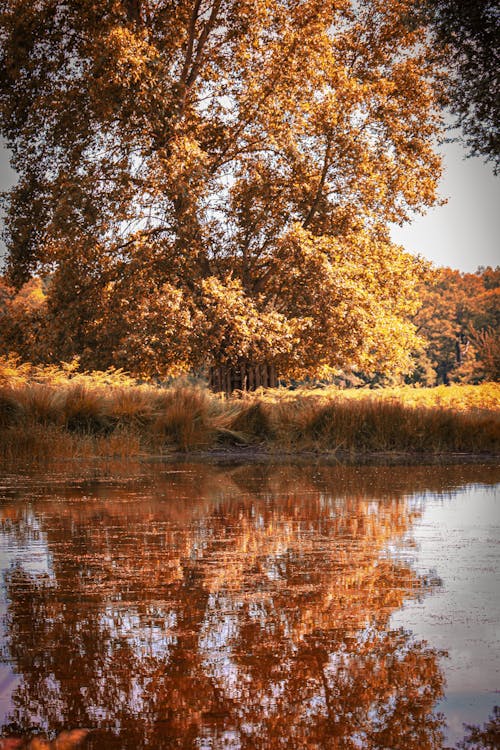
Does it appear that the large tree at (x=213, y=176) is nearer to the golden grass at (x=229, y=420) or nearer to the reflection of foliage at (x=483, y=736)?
the golden grass at (x=229, y=420)

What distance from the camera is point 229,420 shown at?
16.3 metres

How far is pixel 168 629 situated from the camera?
152 inches

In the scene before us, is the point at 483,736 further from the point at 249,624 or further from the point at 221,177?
the point at 221,177

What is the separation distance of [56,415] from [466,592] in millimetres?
11160

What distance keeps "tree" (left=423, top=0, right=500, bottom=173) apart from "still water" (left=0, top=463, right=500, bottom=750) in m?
14.2

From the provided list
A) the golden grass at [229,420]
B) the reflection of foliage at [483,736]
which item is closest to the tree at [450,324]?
the golden grass at [229,420]

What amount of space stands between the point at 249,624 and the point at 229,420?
1232cm

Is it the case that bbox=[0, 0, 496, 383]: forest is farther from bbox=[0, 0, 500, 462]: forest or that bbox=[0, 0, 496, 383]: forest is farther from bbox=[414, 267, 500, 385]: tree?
bbox=[414, 267, 500, 385]: tree

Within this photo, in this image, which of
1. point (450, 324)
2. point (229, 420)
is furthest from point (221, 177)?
point (450, 324)

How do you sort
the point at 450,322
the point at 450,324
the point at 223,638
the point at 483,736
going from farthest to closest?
the point at 450,322, the point at 450,324, the point at 223,638, the point at 483,736

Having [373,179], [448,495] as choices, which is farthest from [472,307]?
[448,495]

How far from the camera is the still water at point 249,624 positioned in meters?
2.81

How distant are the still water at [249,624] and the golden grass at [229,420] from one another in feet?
22.6

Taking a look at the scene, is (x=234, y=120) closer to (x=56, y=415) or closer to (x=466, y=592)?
(x=56, y=415)
